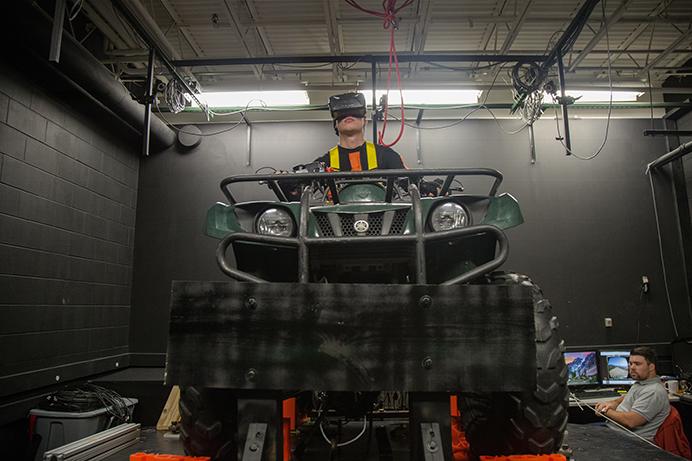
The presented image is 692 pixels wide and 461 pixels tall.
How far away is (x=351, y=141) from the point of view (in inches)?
130

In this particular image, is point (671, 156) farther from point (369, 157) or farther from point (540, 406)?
point (540, 406)

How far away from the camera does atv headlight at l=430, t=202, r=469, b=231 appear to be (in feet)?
6.85

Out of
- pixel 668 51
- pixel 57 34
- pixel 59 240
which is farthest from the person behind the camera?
pixel 668 51

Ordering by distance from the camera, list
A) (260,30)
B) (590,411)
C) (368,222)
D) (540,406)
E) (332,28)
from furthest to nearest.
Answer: (260,30)
(332,28)
(590,411)
(368,222)
(540,406)

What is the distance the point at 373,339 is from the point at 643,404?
12.6ft

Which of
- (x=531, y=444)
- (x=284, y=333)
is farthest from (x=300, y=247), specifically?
(x=531, y=444)

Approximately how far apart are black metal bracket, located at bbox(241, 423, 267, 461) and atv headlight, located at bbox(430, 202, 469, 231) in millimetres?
1138

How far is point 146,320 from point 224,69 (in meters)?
3.70

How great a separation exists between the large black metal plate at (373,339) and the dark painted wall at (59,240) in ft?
12.4

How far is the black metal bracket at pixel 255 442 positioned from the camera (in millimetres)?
1604

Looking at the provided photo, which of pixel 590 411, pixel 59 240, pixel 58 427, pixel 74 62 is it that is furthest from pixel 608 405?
pixel 74 62

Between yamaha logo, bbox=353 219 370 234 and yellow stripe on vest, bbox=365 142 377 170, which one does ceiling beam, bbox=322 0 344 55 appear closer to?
yellow stripe on vest, bbox=365 142 377 170

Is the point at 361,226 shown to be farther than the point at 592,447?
No

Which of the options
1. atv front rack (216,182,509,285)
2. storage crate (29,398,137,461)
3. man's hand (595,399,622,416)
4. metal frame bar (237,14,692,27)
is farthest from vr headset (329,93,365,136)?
storage crate (29,398,137,461)
